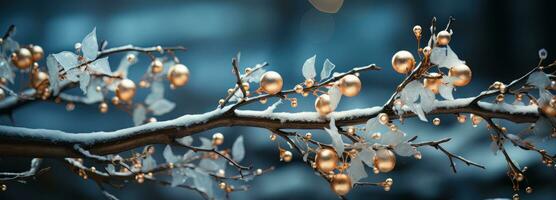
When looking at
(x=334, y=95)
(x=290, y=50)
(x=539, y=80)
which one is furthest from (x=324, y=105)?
(x=290, y=50)

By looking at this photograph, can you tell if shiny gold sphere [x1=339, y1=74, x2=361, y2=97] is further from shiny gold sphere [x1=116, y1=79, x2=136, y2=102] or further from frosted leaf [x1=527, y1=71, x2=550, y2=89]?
shiny gold sphere [x1=116, y1=79, x2=136, y2=102]

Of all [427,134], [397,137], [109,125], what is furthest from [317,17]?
[397,137]

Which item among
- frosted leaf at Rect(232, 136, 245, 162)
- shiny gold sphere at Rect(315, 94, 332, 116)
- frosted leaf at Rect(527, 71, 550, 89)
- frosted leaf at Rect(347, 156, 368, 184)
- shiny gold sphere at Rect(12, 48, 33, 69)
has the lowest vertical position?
frosted leaf at Rect(347, 156, 368, 184)

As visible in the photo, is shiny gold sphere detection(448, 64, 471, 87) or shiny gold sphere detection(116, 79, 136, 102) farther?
shiny gold sphere detection(116, 79, 136, 102)

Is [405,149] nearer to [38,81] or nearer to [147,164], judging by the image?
[147,164]

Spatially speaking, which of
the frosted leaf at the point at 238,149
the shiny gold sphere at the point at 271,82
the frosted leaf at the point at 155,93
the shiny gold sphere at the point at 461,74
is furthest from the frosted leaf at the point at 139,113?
the shiny gold sphere at the point at 461,74

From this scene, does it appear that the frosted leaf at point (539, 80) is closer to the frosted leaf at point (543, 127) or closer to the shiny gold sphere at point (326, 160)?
the frosted leaf at point (543, 127)

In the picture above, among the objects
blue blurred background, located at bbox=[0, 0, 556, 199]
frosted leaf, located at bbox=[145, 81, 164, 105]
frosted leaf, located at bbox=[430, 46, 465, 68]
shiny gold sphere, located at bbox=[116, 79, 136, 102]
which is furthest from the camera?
blue blurred background, located at bbox=[0, 0, 556, 199]

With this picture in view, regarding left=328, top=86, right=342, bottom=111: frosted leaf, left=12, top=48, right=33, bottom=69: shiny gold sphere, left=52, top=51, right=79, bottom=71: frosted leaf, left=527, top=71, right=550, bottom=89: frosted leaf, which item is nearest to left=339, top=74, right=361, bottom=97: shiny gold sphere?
left=328, top=86, right=342, bottom=111: frosted leaf
